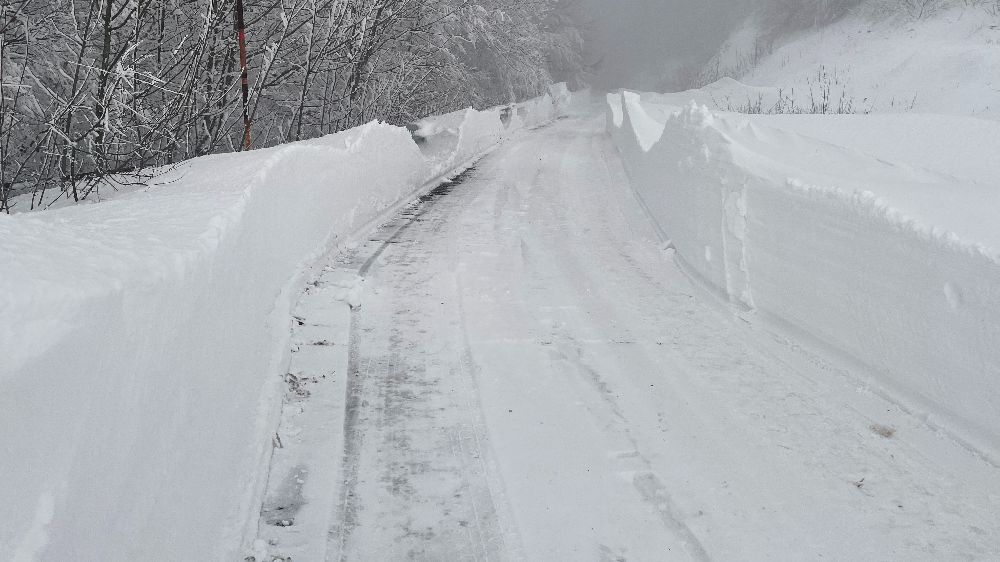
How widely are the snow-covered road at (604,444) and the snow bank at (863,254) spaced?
24cm

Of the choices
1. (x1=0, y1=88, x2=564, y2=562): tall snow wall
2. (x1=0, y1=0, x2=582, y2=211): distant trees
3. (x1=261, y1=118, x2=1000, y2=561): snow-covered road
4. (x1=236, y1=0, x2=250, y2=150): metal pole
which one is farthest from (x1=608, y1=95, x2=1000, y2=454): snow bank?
(x1=236, y1=0, x2=250, y2=150): metal pole

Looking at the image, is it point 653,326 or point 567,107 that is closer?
point 653,326

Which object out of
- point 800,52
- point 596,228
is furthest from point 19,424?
point 800,52

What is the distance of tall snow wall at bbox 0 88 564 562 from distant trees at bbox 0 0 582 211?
1269mm

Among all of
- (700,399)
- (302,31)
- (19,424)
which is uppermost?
(302,31)

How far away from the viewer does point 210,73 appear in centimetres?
846

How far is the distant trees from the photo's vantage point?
612cm

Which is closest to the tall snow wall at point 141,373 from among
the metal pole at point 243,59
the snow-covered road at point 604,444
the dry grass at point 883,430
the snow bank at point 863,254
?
the snow-covered road at point 604,444

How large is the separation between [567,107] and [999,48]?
26.6 meters

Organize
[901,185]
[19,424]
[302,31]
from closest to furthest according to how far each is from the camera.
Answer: [19,424] < [901,185] < [302,31]

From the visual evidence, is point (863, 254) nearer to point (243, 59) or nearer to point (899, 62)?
point (243, 59)

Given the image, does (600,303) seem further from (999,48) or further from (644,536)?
(999,48)

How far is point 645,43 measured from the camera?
81.5 m

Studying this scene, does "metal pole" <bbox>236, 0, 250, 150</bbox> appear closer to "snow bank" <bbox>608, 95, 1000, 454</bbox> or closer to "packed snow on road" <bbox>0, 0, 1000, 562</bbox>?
"packed snow on road" <bbox>0, 0, 1000, 562</bbox>
